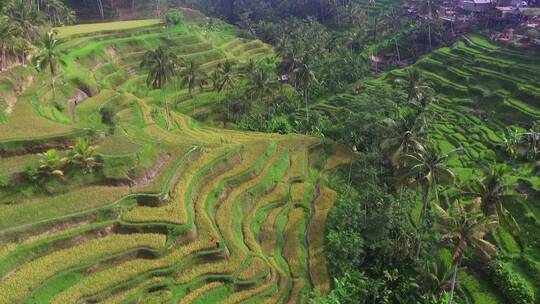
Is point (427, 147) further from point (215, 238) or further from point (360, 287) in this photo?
point (215, 238)

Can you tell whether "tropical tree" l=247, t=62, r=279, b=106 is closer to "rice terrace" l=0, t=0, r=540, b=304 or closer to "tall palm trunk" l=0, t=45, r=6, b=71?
"rice terrace" l=0, t=0, r=540, b=304

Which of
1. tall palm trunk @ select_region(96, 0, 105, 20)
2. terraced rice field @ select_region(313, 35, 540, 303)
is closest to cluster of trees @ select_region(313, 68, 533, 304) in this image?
terraced rice field @ select_region(313, 35, 540, 303)

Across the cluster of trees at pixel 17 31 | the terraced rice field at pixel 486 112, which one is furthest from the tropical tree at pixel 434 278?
the cluster of trees at pixel 17 31

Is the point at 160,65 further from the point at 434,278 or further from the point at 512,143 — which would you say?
the point at 512,143

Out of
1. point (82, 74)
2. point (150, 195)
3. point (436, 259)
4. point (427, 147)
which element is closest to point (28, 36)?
point (82, 74)

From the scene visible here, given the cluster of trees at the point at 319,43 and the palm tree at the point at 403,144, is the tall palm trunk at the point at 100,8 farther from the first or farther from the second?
the palm tree at the point at 403,144

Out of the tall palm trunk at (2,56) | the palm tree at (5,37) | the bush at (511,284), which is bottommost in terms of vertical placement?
the bush at (511,284)

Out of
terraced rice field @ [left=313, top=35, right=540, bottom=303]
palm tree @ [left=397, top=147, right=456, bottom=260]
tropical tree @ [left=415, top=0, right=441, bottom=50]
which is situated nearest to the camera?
palm tree @ [left=397, top=147, right=456, bottom=260]
